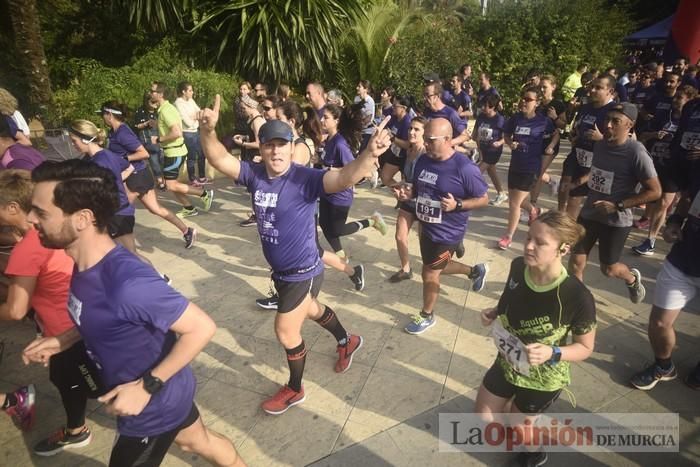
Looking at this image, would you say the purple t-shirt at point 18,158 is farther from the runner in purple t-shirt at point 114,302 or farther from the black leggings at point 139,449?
the black leggings at point 139,449

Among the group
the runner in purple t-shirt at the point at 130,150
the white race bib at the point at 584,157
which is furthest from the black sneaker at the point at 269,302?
the white race bib at the point at 584,157

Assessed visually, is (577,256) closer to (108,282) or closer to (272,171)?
(272,171)

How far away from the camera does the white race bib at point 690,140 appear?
440cm

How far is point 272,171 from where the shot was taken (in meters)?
2.93

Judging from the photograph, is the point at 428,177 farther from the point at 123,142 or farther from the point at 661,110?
the point at 661,110

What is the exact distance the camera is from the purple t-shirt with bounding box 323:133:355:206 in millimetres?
4910

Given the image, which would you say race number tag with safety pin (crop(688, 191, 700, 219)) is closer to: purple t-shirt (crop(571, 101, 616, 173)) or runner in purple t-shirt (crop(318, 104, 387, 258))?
purple t-shirt (crop(571, 101, 616, 173))

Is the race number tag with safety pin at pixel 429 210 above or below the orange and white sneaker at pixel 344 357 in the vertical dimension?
above

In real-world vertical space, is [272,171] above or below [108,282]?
above

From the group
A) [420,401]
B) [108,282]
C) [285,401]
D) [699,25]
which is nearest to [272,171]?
[108,282]

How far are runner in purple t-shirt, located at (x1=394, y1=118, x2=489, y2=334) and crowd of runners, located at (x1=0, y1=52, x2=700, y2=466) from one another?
0.01m

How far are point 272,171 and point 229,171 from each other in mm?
356

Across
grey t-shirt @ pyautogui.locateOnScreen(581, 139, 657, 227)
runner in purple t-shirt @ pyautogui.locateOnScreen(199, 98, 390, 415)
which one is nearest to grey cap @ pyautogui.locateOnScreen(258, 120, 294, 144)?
runner in purple t-shirt @ pyautogui.locateOnScreen(199, 98, 390, 415)

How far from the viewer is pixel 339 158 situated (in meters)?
5.02
